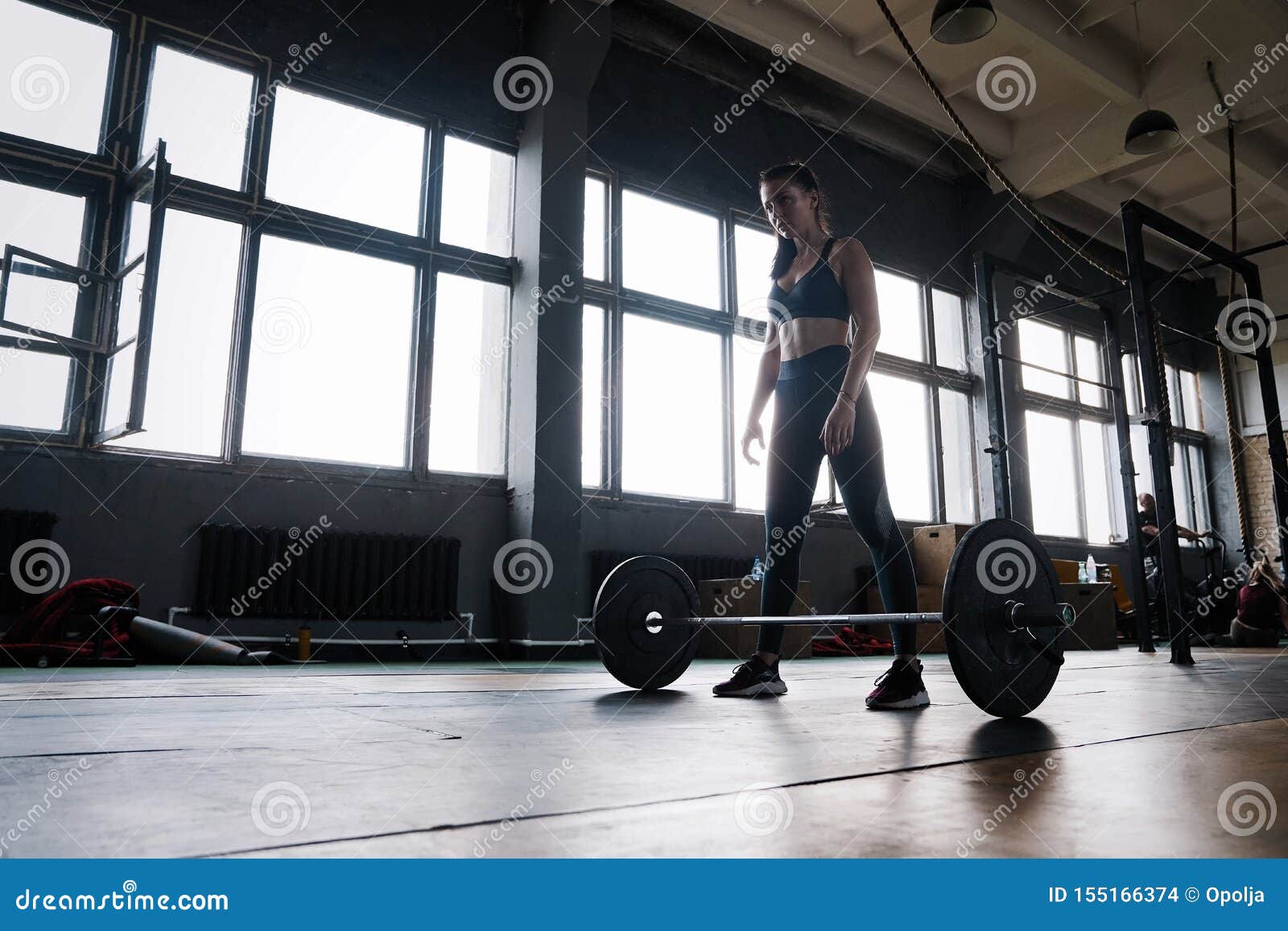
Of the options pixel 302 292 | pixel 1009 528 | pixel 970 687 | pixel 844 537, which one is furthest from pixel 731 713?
pixel 844 537

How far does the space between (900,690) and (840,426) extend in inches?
21.5

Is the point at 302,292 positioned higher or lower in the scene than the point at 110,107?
lower

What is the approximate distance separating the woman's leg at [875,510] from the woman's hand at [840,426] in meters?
0.03

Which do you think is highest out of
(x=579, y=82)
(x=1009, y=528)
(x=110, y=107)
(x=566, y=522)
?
(x=579, y=82)

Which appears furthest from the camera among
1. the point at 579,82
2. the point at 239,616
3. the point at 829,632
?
the point at 829,632

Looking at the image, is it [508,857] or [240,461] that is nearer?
[508,857]

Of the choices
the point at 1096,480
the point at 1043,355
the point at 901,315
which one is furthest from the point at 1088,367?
the point at 901,315

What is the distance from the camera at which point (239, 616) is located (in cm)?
461

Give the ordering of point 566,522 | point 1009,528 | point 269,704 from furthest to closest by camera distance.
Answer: point 566,522, point 269,704, point 1009,528

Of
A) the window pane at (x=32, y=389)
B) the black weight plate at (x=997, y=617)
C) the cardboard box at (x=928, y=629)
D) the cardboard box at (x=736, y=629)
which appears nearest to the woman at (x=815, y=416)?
the black weight plate at (x=997, y=617)

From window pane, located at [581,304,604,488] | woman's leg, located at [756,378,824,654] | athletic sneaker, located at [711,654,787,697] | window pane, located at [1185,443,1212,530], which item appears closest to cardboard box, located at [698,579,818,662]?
window pane, located at [581,304,604,488]

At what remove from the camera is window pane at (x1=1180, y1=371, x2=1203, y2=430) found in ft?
36.9

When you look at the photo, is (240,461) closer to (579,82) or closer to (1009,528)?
(579,82)

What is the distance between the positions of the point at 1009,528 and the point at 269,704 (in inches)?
57.7
